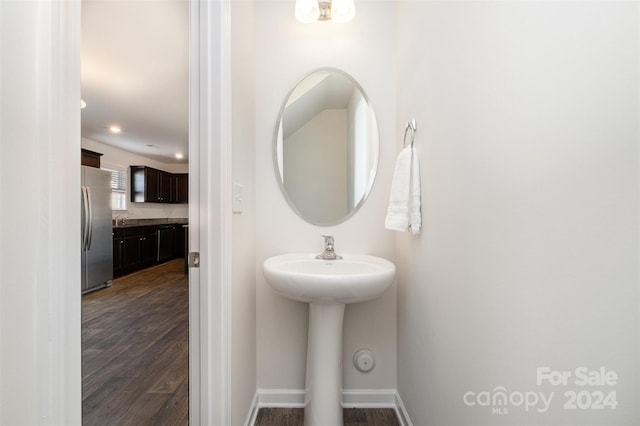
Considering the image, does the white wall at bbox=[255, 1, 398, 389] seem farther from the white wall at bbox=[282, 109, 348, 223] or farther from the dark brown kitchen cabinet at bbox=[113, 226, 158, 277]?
the dark brown kitchen cabinet at bbox=[113, 226, 158, 277]

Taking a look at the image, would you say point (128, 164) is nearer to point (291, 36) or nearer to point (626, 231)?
point (291, 36)

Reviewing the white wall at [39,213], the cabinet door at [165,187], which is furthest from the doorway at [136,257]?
the cabinet door at [165,187]

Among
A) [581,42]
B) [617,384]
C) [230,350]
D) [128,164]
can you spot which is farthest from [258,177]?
[128,164]

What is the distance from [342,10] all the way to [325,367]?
5.94ft

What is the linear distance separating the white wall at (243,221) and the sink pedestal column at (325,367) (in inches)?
13.1

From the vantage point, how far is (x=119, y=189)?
5883 millimetres

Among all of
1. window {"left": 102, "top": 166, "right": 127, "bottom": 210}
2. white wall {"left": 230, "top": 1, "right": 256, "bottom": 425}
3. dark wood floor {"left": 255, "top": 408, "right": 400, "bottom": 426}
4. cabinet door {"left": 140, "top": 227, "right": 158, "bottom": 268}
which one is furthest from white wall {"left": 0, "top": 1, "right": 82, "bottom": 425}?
window {"left": 102, "top": 166, "right": 127, "bottom": 210}

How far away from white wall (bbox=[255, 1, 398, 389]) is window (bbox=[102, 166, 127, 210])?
19.3 feet

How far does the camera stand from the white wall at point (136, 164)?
541cm

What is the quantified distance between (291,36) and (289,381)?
1.97 metres

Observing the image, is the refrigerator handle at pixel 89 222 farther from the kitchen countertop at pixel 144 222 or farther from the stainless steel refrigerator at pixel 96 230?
the kitchen countertop at pixel 144 222

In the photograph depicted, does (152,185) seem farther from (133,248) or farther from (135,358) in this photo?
(135,358)

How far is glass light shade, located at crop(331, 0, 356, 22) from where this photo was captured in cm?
140

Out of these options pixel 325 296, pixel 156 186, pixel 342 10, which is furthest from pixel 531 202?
pixel 156 186
